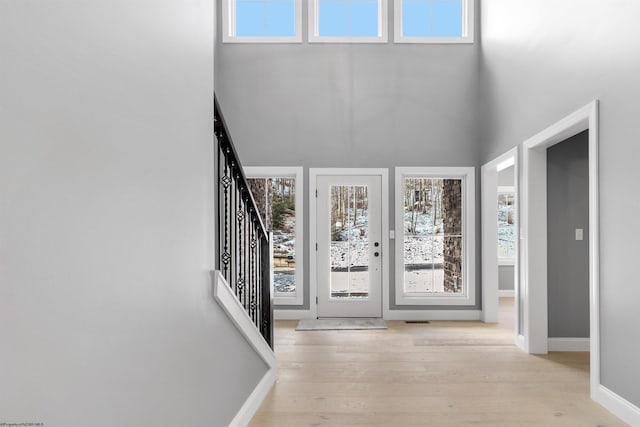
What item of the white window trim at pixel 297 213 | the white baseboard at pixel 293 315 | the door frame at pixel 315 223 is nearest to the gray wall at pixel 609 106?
the door frame at pixel 315 223

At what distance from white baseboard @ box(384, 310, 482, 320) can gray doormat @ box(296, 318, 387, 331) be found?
0.23m

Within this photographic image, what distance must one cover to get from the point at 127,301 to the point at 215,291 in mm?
788

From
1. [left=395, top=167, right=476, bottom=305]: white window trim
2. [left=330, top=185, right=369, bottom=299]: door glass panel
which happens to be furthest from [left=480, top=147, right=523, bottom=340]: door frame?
[left=330, top=185, right=369, bottom=299]: door glass panel

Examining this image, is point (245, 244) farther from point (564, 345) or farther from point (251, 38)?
point (251, 38)

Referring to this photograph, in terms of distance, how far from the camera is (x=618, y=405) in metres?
2.59

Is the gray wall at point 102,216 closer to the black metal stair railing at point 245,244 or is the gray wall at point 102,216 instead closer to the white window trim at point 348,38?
the black metal stair railing at point 245,244

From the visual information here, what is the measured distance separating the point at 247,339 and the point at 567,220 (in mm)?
3227

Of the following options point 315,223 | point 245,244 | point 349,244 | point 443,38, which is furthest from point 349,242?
point 245,244

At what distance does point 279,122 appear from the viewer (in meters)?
5.63

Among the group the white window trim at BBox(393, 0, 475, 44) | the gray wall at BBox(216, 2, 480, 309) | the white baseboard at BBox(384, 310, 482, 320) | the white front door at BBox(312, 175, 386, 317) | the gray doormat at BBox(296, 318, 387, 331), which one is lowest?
the gray doormat at BBox(296, 318, 387, 331)

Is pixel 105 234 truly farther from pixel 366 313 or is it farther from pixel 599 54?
pixel 366 313

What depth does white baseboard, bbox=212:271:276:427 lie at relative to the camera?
2107 millimetres

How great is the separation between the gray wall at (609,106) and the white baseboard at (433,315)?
260 centimetres

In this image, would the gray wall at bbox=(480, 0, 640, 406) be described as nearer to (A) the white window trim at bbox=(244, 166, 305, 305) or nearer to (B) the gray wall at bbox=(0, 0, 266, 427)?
(B) the gray wall at bbox=(0, 0, 266, 427)
